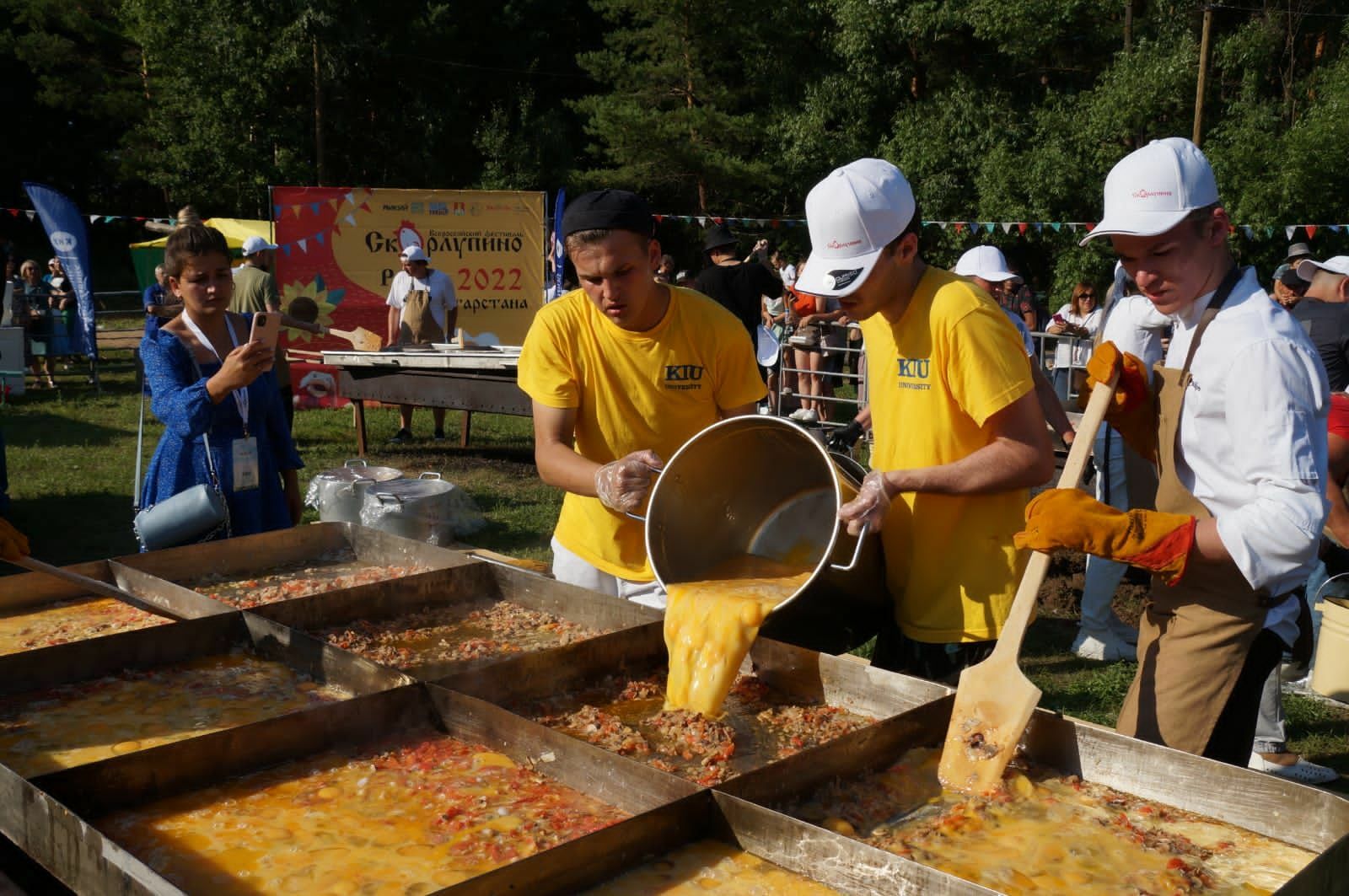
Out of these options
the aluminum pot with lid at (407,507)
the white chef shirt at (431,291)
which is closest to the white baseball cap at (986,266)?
the aluminum pot with lid at (407,507)

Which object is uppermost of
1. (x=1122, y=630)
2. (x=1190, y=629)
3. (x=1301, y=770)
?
(x=1190, y=629)

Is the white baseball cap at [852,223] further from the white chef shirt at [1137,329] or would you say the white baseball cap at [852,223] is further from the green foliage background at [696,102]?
the green foliage background at [696,102]

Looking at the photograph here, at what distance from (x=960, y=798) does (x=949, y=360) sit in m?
0.96

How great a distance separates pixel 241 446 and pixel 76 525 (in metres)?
5.27

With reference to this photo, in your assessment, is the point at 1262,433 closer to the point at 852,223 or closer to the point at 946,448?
the point at 946,448

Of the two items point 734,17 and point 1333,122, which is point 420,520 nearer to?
point 1333,122

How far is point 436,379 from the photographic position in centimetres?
1020

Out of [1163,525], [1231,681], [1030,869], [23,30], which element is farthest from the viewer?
[23,30]

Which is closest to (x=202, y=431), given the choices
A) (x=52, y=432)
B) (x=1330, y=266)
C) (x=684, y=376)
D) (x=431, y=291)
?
(x=684, y=376)

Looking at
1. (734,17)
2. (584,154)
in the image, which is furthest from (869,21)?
(584,154)

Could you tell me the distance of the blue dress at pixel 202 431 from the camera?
12.7ft

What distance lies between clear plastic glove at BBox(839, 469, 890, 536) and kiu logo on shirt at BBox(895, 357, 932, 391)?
1.10 ft

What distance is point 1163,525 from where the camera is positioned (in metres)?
2.24

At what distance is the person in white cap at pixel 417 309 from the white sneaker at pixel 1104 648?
731cm
